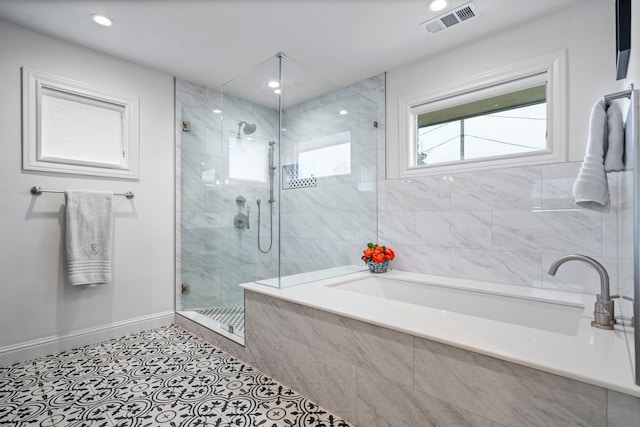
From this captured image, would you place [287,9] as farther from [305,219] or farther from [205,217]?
[205,217]

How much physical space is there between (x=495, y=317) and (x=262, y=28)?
2663 millimetres

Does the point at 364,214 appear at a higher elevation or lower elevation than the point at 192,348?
higher

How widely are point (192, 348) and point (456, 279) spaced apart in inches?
87.3

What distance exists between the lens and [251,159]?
95.6 inches

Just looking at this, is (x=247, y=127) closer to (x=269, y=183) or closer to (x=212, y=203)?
(x=269, y=183)

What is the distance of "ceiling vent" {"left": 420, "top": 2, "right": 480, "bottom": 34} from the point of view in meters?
2.04

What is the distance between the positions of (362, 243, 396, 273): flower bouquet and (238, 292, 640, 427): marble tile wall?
1045mm

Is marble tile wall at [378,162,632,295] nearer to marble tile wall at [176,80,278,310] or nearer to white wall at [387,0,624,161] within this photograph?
white wall at [387,0,624,161]

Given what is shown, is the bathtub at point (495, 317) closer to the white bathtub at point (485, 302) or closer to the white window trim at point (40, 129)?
the white bathtub at point (485, 302)

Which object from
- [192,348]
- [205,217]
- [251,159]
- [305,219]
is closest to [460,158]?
[305,219]

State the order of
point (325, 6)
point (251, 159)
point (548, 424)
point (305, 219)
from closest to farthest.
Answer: point (548, 424), point (325, 6), point (251, 159), point (305, 219)

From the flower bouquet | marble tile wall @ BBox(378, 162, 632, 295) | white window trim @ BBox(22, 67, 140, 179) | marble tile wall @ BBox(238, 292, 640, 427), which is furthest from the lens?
the flower bouquet

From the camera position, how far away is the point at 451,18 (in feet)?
7.02

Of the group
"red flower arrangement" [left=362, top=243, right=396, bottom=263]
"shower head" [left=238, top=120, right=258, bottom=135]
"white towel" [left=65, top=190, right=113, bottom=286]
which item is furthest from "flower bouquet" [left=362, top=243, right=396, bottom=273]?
"white towel" [left=65, top=190, right=113, bottom=286]
